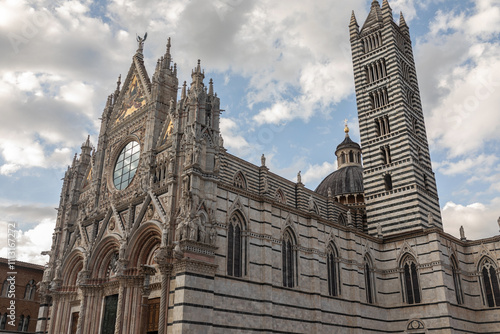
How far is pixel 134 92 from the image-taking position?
2862cm

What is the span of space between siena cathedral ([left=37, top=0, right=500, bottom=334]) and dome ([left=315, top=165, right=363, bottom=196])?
22.4ft

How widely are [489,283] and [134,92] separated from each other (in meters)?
25.4

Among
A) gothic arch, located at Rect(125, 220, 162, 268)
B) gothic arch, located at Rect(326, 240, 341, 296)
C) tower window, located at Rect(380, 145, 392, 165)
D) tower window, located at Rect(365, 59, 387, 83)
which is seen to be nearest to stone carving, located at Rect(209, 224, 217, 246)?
gothic arch, located at Rect(125, 220, 162, 268)

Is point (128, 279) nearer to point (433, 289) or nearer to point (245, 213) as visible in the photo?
point (245, 213)

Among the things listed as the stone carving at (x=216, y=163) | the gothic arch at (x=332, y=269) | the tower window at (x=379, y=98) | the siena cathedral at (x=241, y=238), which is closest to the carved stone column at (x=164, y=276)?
the siena cathedral at (x=241, y=238)

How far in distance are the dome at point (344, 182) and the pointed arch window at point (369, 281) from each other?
14877 mm

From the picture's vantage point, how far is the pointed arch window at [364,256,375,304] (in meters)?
27.5

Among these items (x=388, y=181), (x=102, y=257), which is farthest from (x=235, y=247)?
(x=388, y=181)

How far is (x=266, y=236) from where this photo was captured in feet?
73.4

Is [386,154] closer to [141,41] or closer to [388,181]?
[388,181]

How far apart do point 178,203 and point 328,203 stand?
19.0 m

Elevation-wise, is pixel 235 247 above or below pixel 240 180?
below

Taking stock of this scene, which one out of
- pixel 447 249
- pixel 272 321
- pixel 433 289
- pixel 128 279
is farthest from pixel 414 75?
pixel 128 279

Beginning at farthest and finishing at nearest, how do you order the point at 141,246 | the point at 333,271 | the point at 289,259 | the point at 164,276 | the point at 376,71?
the point at 376,71 → the point at 333,271 → the point at 289,259 → the point at 141,246 → the point at 164,276
